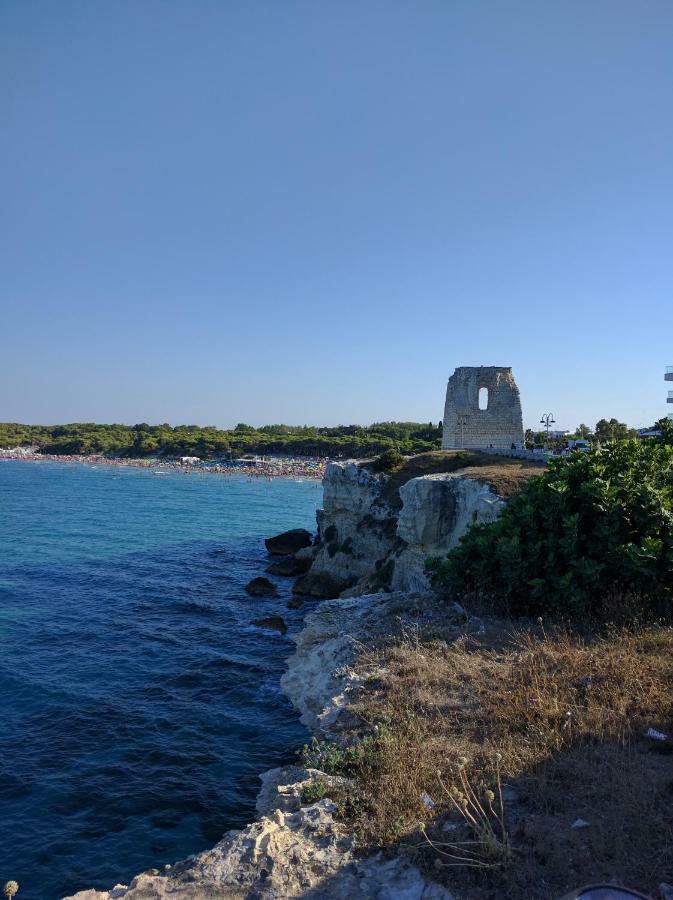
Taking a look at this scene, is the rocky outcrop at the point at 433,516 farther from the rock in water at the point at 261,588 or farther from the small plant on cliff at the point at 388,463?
the small plant on cliff at the point at 388,463

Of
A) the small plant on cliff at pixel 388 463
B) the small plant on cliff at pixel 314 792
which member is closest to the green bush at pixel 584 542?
the small plant on cliff at pixel 314 792

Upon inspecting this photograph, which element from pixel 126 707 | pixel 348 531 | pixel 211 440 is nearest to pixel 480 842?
pixel 126 707

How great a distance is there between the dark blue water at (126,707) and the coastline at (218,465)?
7657cm

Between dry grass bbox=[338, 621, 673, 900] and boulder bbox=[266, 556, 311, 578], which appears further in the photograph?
boulder bbox=[266, 556, 311, 578]

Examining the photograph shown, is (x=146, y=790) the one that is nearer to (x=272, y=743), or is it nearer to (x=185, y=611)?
(x=272, y=743)

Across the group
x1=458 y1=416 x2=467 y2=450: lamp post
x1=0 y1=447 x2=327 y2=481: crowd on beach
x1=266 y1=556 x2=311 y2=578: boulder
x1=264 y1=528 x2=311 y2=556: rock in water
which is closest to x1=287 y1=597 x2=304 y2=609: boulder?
x1=266 y1=556 x2=311 y2=578: boulder

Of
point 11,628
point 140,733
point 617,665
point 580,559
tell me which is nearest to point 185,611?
point 11,628

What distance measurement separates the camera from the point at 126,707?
15.6 metres

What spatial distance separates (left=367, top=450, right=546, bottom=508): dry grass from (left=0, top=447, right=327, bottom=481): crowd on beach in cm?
7481

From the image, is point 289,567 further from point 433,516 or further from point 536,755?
point 536,755

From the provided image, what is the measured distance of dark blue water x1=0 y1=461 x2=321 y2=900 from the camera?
10.5m

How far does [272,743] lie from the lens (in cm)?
1363

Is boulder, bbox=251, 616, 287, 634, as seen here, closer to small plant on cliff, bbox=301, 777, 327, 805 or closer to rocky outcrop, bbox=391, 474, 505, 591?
rocky outcrop, bbox=391, 474, 505, 591

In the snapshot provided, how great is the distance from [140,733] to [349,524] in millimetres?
21225
